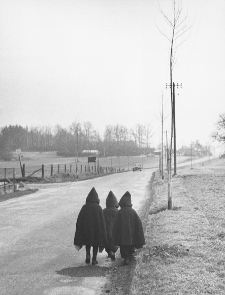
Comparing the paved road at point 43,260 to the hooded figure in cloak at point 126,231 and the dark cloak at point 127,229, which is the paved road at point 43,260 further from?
the dark cloak at point 127,229

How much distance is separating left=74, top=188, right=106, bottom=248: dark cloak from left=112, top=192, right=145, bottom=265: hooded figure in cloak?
30 centimetres

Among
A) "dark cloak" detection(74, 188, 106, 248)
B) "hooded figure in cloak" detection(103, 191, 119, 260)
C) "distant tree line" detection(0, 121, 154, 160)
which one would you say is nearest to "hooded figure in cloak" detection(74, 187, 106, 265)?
"dark cloak" detection(74, 188, 106, 248)

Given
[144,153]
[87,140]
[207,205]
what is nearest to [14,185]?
[207,205]

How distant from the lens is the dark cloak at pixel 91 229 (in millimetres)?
8438

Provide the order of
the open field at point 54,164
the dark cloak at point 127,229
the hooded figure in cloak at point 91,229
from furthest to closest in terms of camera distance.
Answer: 1. the open field at point 54,164
2. the hooded figure in cloak at point 91,229
3. the dark cloak at point 127,229

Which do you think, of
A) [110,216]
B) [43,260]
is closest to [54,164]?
[43,260]

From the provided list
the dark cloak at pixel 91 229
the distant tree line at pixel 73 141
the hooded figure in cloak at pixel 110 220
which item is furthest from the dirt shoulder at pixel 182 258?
the distant tree line at pixel 73 141

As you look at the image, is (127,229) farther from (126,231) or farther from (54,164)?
(54,164)

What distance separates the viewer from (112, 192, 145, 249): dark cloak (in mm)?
8203

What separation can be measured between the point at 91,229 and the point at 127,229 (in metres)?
0.77

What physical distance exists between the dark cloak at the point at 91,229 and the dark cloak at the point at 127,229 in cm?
31

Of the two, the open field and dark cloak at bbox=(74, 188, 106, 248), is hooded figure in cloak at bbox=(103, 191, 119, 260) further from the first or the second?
the open field

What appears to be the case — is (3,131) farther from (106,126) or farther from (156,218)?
(156,218)

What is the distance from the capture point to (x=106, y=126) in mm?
171375
